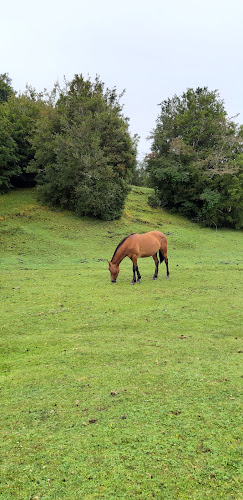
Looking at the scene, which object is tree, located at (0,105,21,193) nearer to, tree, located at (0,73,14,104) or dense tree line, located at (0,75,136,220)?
dense tree line, located at (0,75,136,220)

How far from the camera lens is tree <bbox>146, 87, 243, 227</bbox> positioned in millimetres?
30453

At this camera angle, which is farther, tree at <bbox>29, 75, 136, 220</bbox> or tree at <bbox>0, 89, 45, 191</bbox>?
tree at <bbox>0, 89, 45, 191</bbox>

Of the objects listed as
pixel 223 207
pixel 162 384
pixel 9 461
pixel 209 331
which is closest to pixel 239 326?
pixel 209 331

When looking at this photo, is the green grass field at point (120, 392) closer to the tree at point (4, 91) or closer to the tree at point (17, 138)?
the tree at point (17, 138)

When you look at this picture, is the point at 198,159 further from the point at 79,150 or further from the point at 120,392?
the point at 120,392

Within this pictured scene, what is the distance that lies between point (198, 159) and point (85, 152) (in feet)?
40.2

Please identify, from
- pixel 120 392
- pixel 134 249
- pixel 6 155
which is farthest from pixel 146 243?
pixel 6 155

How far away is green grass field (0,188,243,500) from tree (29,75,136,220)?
50.8ft

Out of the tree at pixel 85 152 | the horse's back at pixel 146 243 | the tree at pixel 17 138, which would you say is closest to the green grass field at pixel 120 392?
the horse's back at pixel 146 243

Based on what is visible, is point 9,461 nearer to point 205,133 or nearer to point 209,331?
point 209,331

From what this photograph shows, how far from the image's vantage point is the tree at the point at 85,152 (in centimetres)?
2475

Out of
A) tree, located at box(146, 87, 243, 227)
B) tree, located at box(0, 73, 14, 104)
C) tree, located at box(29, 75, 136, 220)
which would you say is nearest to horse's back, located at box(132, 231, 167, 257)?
tree, located at box(29, 75, 136, 220)

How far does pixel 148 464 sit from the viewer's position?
8.52 ft

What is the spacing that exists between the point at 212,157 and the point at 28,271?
2286cm
